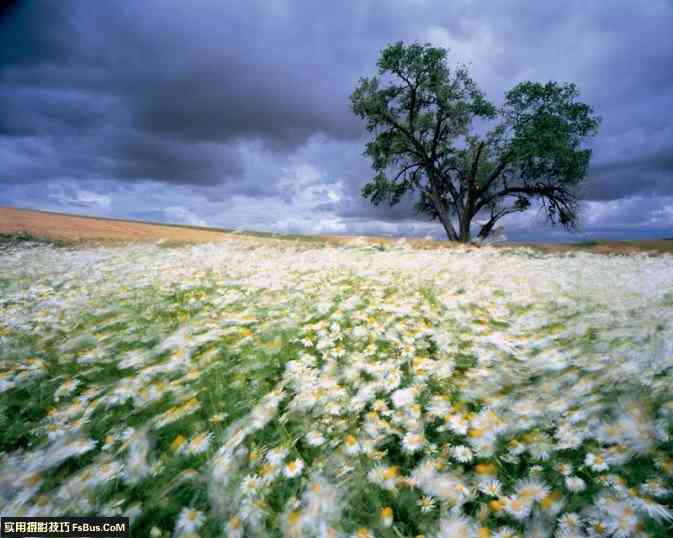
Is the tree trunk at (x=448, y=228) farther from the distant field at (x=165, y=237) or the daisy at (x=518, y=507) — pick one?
the daisy at (x=518, y=507)

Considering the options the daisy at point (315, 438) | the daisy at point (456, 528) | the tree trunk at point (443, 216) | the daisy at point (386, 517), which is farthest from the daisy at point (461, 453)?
the tree trunk at point (443, 216)

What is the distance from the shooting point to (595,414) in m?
2.39

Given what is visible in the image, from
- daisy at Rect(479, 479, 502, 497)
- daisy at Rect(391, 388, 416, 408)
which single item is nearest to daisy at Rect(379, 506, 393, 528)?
daisy at Rect(479, 479, 502, 497)

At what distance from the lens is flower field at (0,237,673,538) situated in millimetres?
1931

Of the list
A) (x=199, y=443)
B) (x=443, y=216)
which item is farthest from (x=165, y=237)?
(x=199, y=443)

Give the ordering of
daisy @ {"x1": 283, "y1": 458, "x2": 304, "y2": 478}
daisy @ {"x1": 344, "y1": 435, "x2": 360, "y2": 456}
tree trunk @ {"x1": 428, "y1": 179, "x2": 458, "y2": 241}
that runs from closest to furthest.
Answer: daisy @ {"x1": 283, "y1": 458, "x2": 304, "y2": 478}, daisy @ {"x1": 344, "y1": 435, "x2": 360, "y2": 456}, tree trunk @ {"x1": 428, "y1": 179, "x2": 458, "y2": 241}

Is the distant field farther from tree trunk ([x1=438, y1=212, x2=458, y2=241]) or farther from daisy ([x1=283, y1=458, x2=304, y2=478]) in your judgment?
daisy ([x1=283, y1=458, x2=304, y2=478])

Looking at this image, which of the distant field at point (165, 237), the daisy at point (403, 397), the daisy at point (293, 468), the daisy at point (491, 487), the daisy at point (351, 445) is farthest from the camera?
the distant field at point (165, 237)

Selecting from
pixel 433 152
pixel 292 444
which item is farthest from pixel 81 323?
pixel 433 152

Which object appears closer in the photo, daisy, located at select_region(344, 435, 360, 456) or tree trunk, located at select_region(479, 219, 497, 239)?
daisy, located at select_region(344, 435, 360, 456)

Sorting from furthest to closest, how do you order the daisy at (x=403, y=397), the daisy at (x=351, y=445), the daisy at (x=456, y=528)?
the daisy at (x=403, y=397), the daisy at (x=351, y=445), the daisy at (x=456, y=528)

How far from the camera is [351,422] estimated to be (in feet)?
8.21

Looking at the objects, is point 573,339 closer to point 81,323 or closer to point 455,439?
point 455,439

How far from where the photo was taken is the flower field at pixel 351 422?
1931mm
